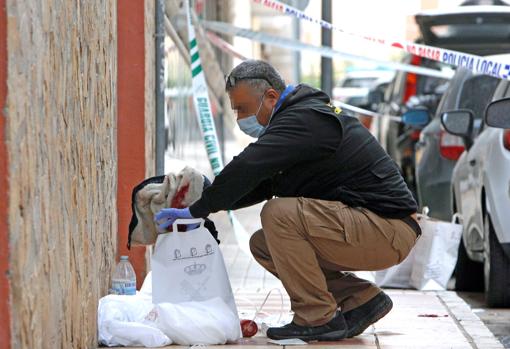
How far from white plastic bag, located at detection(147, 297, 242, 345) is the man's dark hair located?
1.01 metres

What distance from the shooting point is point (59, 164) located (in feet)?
17.7

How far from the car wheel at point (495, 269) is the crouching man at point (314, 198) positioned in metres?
2.23

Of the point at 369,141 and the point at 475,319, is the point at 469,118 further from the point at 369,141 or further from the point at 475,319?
the point at 369,141

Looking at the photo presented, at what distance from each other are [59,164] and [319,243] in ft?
5.10

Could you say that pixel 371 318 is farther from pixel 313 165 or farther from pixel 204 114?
pixel 204 114

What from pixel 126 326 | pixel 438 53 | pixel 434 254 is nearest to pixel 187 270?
pixel 126 326

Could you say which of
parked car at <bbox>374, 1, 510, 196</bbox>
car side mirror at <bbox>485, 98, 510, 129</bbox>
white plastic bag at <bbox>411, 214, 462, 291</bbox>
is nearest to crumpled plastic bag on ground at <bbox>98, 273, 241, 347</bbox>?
car side mirror at <bbox>485, 98, 510, 129</bbox>

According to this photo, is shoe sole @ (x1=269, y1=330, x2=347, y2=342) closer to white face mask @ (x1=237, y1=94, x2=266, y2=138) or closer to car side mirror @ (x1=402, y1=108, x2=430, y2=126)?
white face mask @ (x1=237, y1=94, x2=266, y2=138)

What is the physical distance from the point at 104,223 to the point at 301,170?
105 centimetres

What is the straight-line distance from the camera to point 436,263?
928 cm

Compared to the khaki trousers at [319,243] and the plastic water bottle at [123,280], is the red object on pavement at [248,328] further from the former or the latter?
the plastic water bottle at [123,280]

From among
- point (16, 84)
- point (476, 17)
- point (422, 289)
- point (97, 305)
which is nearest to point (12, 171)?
point (16, 84)

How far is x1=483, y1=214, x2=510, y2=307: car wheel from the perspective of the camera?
28.7ft

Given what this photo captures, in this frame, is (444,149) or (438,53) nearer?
(438,53)
